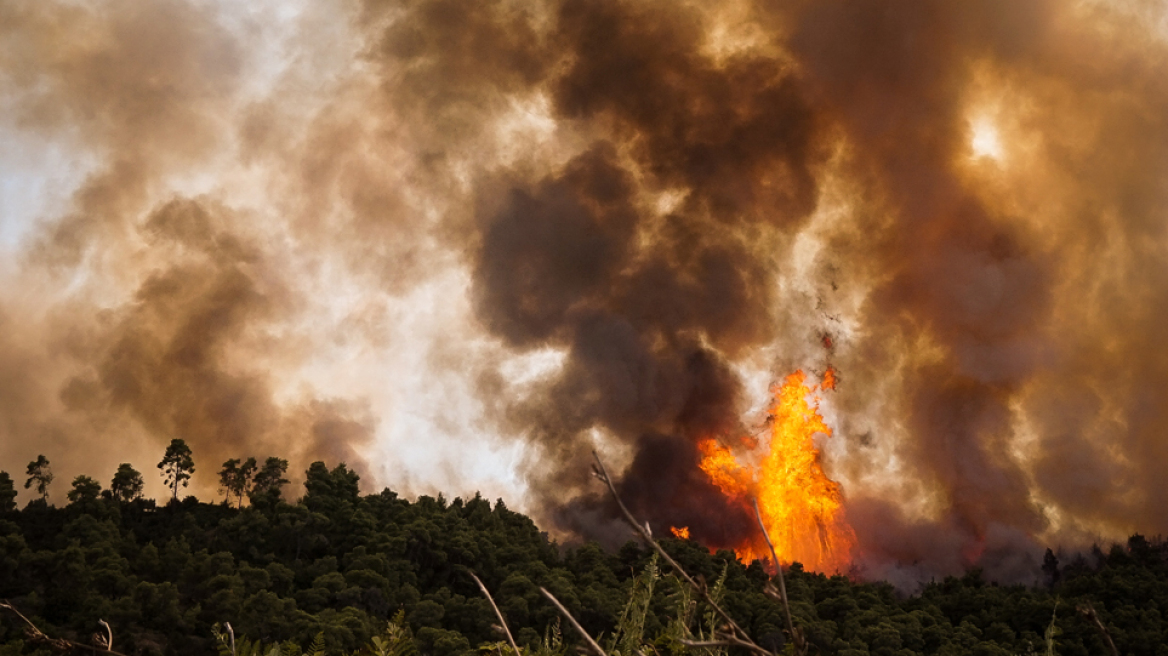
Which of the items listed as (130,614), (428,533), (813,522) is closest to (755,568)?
(428,533)

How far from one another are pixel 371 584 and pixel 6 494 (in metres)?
28.3

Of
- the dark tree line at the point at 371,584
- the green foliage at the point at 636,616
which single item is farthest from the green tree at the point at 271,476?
the green foliage at the point at 636,616

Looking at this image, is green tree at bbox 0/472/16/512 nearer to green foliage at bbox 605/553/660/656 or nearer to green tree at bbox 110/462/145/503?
green tree at bbox 110/462/145/503

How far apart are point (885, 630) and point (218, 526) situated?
147ft

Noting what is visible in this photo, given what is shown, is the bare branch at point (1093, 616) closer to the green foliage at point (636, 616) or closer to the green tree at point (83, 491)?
the green foliage at point (636, 616)

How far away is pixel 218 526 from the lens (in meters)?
60.2

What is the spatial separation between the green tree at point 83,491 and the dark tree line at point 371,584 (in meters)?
0.09

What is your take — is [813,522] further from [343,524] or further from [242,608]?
[242,608]

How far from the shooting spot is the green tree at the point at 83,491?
5947 cm

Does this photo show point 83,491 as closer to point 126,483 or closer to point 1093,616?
point 126,483

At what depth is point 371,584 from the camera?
170ft

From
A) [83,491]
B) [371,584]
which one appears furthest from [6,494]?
[371,584]

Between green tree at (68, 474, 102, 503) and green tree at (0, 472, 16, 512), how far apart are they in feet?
14.8

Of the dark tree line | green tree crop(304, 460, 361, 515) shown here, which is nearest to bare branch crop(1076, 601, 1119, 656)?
the dark tree line
